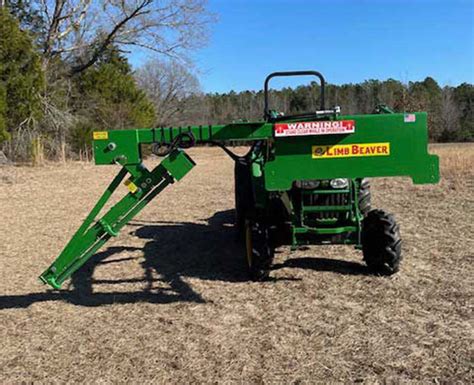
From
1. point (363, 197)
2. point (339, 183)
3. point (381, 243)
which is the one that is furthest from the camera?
point (363, 197)

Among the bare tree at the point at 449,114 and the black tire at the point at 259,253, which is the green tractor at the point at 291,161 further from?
the bare tree at the point at 449,114

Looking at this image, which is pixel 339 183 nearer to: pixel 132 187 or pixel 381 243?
pixel 381 243

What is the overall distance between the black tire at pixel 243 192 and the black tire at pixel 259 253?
85cm

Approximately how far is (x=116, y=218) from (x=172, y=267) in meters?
1.86

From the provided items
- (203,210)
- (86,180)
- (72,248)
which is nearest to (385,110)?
(72,248)

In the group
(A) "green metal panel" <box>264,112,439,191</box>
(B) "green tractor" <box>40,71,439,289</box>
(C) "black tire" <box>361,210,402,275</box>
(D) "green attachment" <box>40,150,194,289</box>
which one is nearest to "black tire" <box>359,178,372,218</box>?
(C) "black tire" <box>361,210,402,275</box>

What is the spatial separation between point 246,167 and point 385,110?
203cm

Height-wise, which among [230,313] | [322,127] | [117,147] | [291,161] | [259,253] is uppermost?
[322,127]

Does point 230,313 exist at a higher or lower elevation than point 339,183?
lower

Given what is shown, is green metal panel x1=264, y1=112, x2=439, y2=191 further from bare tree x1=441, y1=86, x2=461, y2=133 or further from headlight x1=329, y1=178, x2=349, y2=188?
bare tree x1=441, y1=86, x2=461, y2=133

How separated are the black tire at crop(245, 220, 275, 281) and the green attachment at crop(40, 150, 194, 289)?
1.25 m

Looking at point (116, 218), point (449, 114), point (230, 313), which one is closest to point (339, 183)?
point (230, 313)

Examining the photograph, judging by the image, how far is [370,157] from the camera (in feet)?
13.9

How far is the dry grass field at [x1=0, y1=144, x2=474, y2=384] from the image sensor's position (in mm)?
3555
